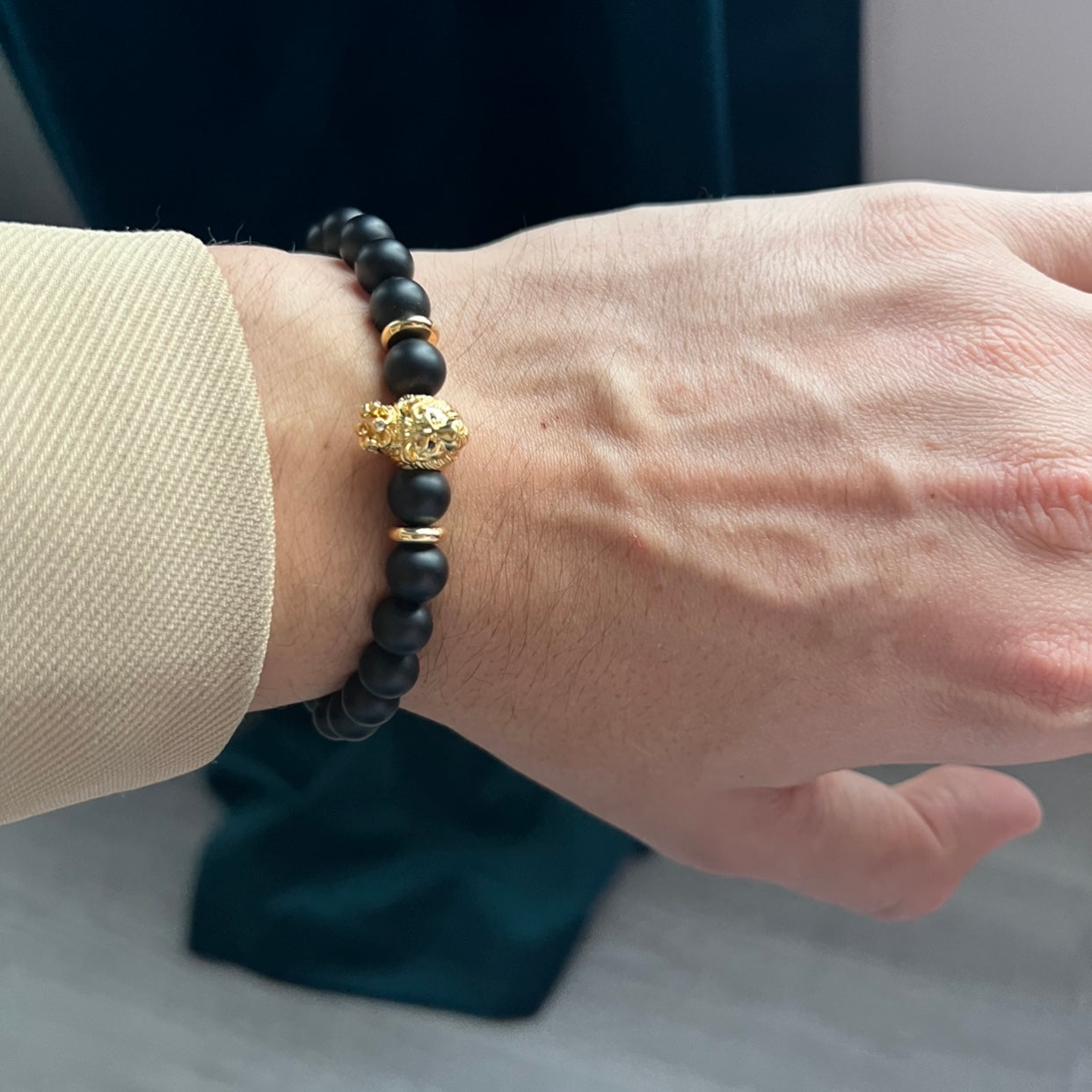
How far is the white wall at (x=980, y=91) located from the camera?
3.31 ft

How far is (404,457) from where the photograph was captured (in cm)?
66

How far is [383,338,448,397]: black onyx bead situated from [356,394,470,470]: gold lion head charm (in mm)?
14

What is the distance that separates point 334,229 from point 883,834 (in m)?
0.67

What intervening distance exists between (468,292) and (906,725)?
0.45m

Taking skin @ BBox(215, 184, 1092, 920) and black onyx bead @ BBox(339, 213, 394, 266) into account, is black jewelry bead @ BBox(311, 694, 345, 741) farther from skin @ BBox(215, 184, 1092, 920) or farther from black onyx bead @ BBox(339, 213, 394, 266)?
black onyx bead @ BBox(339, 213, 394, 266)

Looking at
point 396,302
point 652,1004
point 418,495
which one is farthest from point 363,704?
point 652,1004

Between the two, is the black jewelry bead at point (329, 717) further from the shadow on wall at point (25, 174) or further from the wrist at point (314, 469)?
the shadow on wall at point (25, 174)

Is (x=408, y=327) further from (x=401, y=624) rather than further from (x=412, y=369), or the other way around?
(x=401, y=624)

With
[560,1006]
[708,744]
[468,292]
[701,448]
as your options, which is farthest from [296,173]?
[560,1006]

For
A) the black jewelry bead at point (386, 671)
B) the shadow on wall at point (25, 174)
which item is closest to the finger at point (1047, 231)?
the black jewelry bead at point (386, 671)

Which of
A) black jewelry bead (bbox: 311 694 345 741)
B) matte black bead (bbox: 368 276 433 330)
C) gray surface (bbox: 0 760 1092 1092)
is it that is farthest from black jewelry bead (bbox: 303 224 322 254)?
gray surface (bbox: 0 760 1092 1092)

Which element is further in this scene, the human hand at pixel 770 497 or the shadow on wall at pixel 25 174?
the shadow on wall at pixel 25 174

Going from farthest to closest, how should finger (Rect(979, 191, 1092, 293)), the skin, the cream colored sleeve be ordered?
finger (Rect(979, 191, 1092, 293)) → the skin → the cream colored sleeve

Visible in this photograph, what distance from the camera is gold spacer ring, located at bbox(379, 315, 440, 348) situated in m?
0.69
